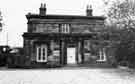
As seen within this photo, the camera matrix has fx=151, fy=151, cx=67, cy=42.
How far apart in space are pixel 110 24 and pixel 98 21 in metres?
9.86

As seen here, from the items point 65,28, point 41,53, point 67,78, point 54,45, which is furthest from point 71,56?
point 67,78

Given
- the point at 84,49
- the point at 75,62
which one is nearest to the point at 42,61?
the point at 75,62

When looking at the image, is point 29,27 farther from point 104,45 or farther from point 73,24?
point 104,45

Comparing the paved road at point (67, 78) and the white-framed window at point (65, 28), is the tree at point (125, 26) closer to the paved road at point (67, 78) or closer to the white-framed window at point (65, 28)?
the paved road at point (67, 78)

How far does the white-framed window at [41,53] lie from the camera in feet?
63.5

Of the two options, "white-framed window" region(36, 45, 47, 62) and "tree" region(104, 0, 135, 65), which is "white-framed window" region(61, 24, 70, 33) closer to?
"white-framed window" region(36, 45, 47, 62)

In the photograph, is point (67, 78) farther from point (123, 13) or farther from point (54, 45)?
point (54, 45)

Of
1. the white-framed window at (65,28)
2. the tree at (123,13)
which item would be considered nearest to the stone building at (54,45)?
the white-framed window at (65,28)

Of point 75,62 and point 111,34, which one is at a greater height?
point 111,34

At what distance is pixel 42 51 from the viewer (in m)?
19.4

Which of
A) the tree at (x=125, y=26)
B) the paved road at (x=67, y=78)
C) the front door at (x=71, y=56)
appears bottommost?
the paved road at (x=67, y=78)

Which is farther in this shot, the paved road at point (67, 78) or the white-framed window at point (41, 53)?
the white-framed window at point (41, 53)

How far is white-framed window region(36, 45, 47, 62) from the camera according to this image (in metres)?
19.3

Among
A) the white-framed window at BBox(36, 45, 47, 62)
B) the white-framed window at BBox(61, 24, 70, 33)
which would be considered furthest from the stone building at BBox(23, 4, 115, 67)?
the white-framed window at BBox(61, 24, 70, 33)
